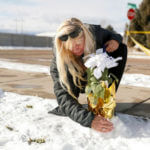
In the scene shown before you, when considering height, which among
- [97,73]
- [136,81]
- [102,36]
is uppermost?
[102,36]

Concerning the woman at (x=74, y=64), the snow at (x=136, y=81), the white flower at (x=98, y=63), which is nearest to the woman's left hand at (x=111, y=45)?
the woman at (x=74, y=64)

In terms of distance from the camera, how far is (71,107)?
2014 millimetres

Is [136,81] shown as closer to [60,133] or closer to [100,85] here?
[100,85]

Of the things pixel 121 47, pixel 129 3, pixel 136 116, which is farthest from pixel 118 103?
pixel 129 3

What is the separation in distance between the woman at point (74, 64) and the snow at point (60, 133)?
0.12 meters

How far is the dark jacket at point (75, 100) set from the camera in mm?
1930

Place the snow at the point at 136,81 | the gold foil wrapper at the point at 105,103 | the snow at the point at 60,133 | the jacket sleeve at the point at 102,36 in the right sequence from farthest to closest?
1. the snow at the point at 136,81
2. the jacket sleeve at the point at 102,36
3. the gold foil wrapper at the point at 105,103
4. the snow at the point at 60,133

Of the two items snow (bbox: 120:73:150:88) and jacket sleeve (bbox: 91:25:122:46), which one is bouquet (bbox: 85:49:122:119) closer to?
jacket sleeve (bbox: 91:25:122:46)

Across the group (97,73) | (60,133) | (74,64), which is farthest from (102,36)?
(60,133)

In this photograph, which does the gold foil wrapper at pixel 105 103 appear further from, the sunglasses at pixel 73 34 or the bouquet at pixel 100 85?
the sunglasses at pixel 73 34

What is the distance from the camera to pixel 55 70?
2.25 meters

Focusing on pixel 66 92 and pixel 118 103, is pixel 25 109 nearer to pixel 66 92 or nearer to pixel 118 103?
pixel 66 92

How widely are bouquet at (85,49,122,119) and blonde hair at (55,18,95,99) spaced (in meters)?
0.15

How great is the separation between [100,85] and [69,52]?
1.33ft
